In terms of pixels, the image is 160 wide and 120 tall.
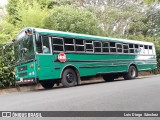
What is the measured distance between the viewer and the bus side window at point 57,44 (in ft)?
47.3

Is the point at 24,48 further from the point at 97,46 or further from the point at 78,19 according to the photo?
the point at 78,19

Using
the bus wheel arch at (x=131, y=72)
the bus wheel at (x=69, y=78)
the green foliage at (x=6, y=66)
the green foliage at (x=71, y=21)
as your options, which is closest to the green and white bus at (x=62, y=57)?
the bus wheel at (x=69, y=78)

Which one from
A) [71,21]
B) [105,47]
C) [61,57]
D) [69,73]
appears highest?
[71,21]

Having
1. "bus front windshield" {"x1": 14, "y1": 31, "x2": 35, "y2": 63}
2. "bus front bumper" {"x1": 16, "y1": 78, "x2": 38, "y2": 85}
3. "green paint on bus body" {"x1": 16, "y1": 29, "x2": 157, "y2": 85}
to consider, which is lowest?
"bus front bumper" {"x1": 16, "y1": 78, "x2": 38, "y2": 85}

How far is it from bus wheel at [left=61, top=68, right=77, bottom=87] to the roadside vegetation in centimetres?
293

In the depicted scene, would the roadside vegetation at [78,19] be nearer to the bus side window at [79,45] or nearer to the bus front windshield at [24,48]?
the bus front windshield at [24,48]

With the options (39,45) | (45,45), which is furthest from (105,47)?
(39,45)

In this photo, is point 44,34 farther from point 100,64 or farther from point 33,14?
point 33,14

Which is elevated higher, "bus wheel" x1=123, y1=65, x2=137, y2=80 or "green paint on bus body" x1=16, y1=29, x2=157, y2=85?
"green paint on bus body" x1=16, y1=29, x2=157, y2=85

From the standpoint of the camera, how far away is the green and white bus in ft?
45.0

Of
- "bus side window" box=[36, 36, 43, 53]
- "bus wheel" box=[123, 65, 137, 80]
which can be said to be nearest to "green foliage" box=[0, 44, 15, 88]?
"bus side window" box=[36, 36, 43, 53]

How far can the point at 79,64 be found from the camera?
15742 mm

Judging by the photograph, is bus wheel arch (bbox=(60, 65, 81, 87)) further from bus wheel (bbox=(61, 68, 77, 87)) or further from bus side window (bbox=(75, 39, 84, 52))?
bus side window (bbox=(75, 39, 84, 52))

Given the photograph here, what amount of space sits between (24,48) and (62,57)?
5.80ft
